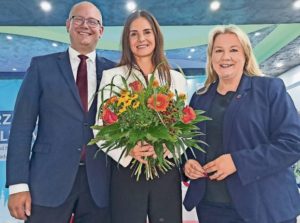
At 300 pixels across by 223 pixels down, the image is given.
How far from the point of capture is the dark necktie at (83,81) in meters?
2.16

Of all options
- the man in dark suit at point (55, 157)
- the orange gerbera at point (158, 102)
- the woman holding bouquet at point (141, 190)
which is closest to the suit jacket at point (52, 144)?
the man in dark suit at point (55, 157)

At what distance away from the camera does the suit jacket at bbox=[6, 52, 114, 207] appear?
2053 millimetres

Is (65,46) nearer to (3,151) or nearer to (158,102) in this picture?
(3,151)

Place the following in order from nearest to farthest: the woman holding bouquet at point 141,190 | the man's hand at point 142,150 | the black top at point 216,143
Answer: the man's hand at point 142,150
the woman holding bouquet at point 141,190
the black top at point 216,143

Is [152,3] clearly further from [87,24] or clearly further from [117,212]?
[117,212]

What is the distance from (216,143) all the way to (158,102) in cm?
59

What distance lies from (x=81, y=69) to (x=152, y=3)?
2.36 m

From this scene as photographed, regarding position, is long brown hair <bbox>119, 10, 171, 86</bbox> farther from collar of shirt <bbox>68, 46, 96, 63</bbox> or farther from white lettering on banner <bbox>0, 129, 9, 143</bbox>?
white lettering on banner <bbox>0, 129, 9, 143</bbox>

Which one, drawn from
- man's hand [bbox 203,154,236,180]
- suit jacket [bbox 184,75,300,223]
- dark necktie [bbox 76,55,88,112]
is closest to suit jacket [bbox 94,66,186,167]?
dark necktie [bbox 76,55,88,112]

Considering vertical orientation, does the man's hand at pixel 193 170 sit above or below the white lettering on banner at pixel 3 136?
below

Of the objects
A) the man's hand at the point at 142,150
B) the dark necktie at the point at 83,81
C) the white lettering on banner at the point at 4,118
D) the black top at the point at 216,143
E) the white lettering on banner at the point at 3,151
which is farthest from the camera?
the white lettering on banner at the point at 4,118

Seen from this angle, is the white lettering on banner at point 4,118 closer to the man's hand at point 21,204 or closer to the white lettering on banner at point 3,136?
the white lettering on banner at point 3,136

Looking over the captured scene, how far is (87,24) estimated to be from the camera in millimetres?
2404

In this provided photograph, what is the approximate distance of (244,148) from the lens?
1974mm
